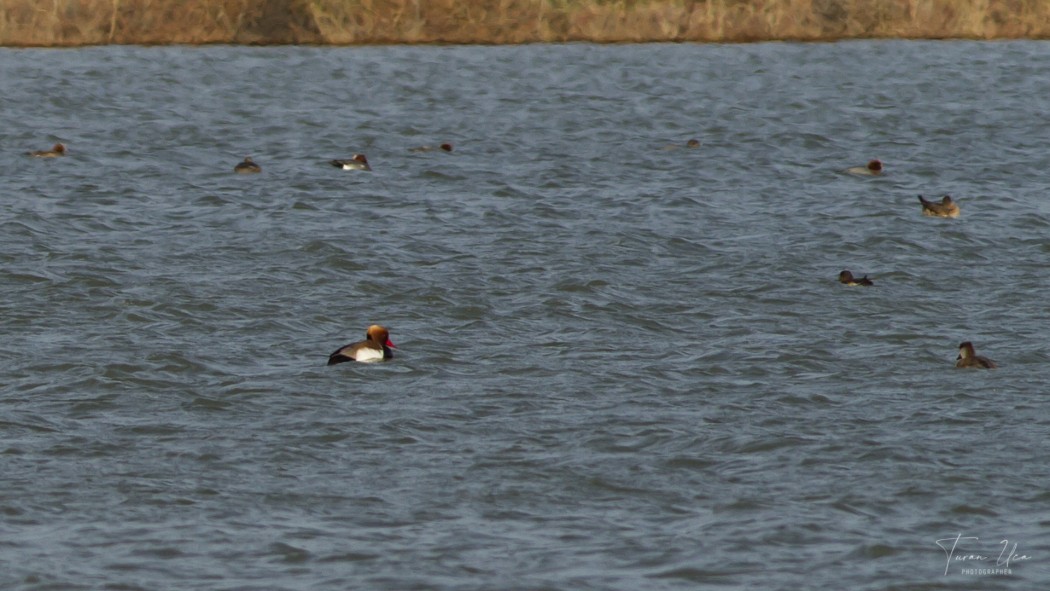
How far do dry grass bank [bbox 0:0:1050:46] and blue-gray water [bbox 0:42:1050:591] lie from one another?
14.3m

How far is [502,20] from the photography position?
48.1 meters

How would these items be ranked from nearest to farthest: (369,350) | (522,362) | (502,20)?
(369,350)
(522,362)
(502,20)

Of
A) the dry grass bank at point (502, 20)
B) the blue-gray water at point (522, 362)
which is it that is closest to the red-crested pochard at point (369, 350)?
Result: the blue-gray water at point (522, 362)

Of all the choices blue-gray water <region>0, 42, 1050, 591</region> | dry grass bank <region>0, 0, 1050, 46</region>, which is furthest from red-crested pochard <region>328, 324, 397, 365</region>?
dry grass bank <region>0, 0, 1050, 46</region>

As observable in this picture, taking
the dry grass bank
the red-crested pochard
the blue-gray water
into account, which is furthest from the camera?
the dry grass bank

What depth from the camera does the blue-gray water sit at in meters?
9.76

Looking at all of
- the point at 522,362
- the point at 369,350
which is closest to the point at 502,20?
the point at 522,362

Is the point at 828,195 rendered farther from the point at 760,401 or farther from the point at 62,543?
the point at 62,543

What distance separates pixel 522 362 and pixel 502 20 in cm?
3455

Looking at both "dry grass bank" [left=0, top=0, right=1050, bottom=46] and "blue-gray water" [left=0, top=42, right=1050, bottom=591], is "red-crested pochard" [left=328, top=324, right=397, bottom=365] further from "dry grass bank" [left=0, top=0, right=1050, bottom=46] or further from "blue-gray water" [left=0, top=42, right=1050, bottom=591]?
"dry grass bank" [left=0, top=0, right=1050, bottom=46]

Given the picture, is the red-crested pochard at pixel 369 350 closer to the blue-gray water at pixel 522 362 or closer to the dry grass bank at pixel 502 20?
the blue-gray water at pixel 522 362

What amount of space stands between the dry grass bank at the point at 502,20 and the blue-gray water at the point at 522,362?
14.3 meters

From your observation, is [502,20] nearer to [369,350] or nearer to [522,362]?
[522,362]

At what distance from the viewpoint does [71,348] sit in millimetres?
14844
